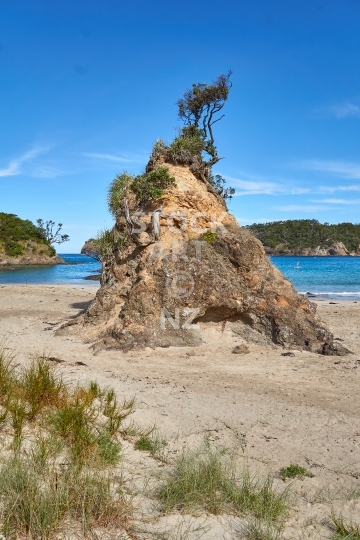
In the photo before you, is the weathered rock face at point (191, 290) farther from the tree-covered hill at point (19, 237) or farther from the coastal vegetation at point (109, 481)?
the tree-covered hill at point (19, 237)

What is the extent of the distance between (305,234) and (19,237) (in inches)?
3020

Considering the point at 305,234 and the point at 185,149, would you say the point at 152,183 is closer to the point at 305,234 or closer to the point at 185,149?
the point at 185,149

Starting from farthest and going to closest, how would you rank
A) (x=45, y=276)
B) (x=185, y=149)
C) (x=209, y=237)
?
(x=45, y=276), (x=185, y=149), (x=209, y=237)

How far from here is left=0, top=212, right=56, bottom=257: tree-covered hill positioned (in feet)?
238

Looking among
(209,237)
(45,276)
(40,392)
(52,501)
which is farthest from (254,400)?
(45,276)

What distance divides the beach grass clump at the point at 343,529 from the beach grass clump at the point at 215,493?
0.42 metres

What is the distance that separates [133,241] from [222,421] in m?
6.31

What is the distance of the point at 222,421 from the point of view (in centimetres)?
655

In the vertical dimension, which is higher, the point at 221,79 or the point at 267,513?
the point at 221,79

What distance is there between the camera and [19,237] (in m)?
75.6

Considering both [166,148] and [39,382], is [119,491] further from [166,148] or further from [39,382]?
[166,148]

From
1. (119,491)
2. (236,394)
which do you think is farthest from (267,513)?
(236,394)

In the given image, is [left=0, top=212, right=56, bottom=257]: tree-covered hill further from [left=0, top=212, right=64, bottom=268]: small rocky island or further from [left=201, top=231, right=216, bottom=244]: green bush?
[left=201, top=231, right=216, bottom=244]: green bush

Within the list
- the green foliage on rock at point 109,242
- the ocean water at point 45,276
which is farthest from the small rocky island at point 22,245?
the green foliage on rock at point 109,242
